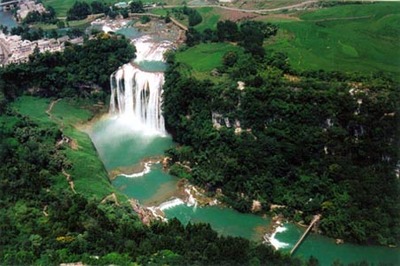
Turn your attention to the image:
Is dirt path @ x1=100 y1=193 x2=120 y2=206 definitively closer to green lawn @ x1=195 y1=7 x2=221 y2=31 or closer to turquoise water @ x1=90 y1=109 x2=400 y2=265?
turquoise water @ x1=90 y1=109 x2=400 y2=265

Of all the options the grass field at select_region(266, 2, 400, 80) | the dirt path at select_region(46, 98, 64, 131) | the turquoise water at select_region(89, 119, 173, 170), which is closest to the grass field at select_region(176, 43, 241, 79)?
the grass field at select_region(266, 2, 400, 80)

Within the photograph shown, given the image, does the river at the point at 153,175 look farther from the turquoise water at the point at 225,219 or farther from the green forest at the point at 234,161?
the green forest at the point at 234,161

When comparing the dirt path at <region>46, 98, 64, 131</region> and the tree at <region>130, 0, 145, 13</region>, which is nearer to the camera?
the dirt path at <region>46, 98, 64, 131</region>

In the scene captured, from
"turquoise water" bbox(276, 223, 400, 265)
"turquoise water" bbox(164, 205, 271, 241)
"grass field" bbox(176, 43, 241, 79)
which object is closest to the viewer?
"turquoise water" bbox(276, 223, 400, 265)

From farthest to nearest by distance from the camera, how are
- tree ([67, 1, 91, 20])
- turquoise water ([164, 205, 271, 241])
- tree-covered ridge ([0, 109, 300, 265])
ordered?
tree ([67, 1, 91, 20]) < turquoise water ([164, 205, 271, 241]) < tree-covered ridge ([0, 109, 300, 265])

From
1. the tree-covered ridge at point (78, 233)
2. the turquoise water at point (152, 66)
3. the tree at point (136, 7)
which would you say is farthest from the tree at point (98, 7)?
the tree-covered ridge at point (78, 233)

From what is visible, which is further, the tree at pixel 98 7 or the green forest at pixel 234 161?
the tree at pixel 98 7

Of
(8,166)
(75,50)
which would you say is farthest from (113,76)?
(8,166)
